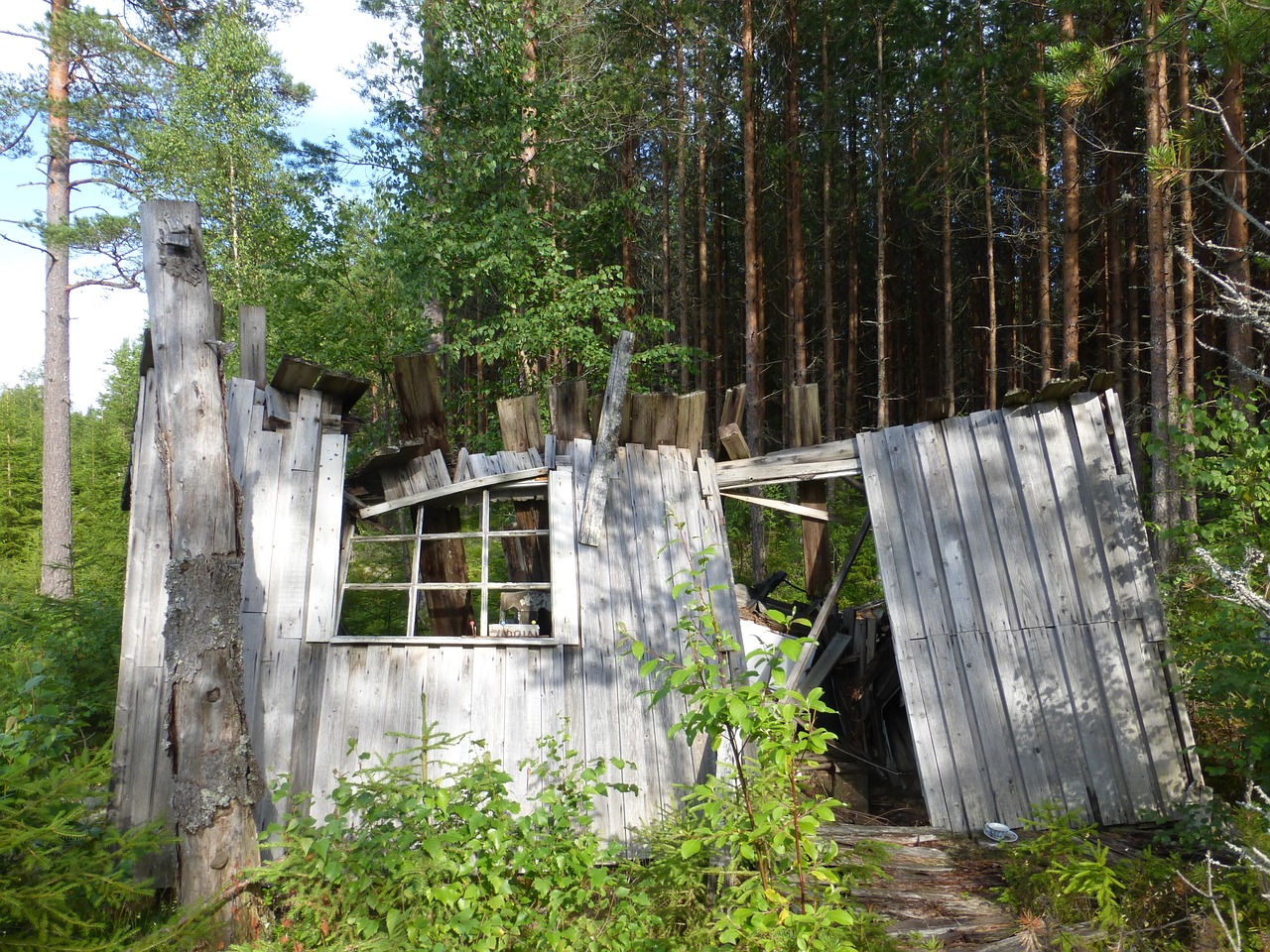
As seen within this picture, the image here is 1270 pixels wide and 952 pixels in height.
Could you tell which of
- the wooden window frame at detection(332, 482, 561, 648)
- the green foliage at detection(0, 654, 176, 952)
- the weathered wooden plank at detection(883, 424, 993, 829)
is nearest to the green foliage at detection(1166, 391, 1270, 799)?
the weathered wooden plank at detection(883, 424, 993, 829)

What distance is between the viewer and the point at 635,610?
5703 mm

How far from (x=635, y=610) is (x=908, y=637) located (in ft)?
6.68

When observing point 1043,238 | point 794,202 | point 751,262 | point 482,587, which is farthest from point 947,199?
point 482,587

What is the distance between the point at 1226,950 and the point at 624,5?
16.9 m

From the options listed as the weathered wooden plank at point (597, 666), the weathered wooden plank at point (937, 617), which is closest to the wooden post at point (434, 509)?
the weathered wooden plank at point (597, 666)

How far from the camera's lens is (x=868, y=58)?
1705 centimetres

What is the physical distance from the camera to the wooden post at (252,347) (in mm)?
5461

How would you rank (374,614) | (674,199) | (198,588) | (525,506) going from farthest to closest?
(674,199) < (374,614) < (525,506) < (198,588)

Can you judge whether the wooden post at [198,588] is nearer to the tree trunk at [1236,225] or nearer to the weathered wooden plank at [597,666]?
the weathered wooden plank at [597,666]

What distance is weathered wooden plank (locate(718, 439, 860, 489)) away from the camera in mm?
6188

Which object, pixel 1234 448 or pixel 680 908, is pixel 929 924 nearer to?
pixel 680 908

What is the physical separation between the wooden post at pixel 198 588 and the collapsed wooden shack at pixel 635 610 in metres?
0.60

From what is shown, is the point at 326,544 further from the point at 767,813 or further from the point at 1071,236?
the point at 1071,236

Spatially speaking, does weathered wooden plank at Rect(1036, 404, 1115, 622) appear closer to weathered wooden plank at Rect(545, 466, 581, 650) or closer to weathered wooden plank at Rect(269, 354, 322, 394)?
weathered wooden plank at Rect(545, 466, 581, 650)
